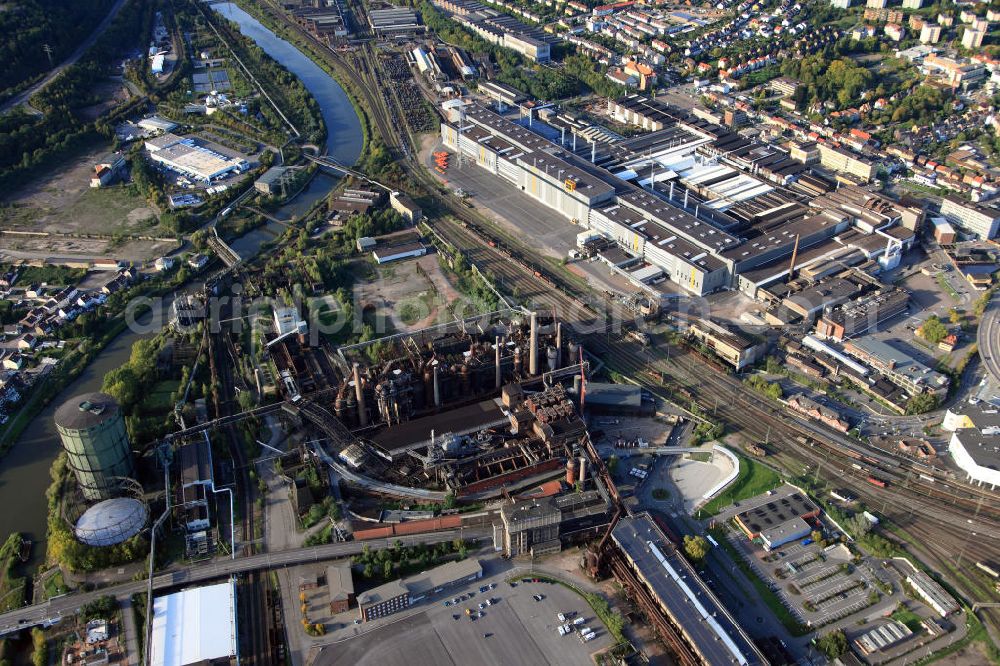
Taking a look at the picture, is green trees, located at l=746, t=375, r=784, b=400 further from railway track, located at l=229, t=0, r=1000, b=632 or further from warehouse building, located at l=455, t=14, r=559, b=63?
warehouse building, located at l=455, t=14, r=559, b=63

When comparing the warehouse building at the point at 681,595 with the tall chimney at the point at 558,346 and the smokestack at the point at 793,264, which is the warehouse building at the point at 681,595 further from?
the smokestack at the point at 793,264

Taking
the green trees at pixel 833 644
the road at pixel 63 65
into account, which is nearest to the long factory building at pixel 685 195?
the green trees at pixel 833 644

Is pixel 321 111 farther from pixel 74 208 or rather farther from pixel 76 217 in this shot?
pixel 76 217

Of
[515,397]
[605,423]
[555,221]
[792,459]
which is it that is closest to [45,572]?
[515,397]

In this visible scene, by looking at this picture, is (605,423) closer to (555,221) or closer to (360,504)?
(360,504)

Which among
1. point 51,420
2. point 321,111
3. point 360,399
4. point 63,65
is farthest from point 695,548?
point 63,65
